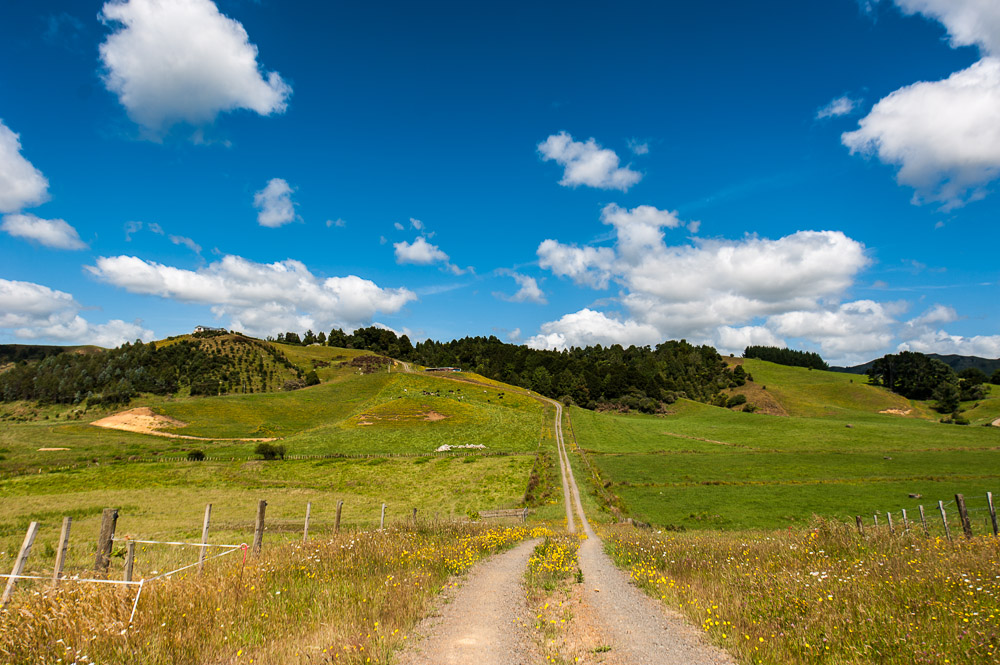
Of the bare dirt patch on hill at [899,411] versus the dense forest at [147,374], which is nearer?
the bare dirt patch on hill at [899,411]

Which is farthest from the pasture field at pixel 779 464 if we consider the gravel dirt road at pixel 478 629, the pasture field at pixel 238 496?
the gravel dirt road at pixel 478 629

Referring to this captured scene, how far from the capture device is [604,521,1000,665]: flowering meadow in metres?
6.57

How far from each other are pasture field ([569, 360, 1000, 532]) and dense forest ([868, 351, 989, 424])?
16.3ft

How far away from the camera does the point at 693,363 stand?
7175 inches

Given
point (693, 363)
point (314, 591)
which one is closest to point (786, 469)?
point (314, 591)

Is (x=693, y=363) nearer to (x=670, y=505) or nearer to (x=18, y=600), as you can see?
(x=670, y=505)

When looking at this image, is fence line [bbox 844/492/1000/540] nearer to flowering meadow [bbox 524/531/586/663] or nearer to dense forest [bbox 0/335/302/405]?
flowering meadow [bbox 524/531/586/663]

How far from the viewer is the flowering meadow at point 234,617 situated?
664 cm

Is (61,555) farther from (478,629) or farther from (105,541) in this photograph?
(478,629)

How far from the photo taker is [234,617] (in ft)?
26.5

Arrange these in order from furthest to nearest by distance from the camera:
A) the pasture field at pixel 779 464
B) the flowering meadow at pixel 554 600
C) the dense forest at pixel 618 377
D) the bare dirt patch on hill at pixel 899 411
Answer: the dense forest at pixel 618 377
the bare dirt patch on hill at pixel 899 411
the pasture field at pixel 779 464
the flowering meadow at pixel 554 600

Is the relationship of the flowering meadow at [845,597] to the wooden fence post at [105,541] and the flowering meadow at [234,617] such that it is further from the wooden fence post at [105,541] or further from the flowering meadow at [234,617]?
the wooden fence post at [105,541]

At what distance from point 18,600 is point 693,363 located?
19532 centimetres

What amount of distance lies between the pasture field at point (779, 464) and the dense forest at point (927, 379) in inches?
195
